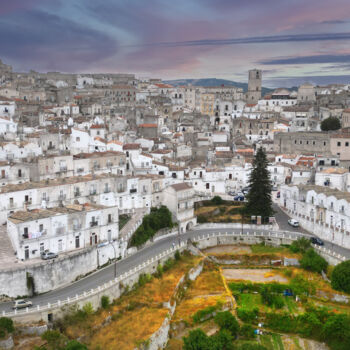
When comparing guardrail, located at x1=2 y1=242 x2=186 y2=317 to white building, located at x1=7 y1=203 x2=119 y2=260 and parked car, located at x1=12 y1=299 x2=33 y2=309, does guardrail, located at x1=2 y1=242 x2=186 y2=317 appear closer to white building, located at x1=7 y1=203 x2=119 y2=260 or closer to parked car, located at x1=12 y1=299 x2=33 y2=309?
parked car, located at x1=12 y1=299 x2=33 y2=309

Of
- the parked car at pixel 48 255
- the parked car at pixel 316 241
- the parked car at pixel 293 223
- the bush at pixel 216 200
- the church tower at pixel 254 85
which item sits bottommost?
the parked car at pixel 316 241

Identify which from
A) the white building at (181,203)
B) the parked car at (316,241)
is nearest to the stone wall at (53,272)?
the white building at (181,203)

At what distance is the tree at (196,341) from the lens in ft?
98.7

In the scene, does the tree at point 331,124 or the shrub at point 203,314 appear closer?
the shrub at point 203,314

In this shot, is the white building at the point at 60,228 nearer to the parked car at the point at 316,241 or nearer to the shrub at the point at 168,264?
the shrub at the point at 168,264

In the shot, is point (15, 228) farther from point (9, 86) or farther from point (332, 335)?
point (9, 86)

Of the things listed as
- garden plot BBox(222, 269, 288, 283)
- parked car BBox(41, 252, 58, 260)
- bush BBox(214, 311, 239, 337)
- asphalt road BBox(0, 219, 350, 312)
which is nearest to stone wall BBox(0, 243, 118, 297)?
asphalt road BBox(0, 219, 350, 312)

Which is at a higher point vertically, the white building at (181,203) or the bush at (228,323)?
the white building at (181,203)

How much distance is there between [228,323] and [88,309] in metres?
10.6

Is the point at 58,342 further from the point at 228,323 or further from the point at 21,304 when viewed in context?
the point at 228,323

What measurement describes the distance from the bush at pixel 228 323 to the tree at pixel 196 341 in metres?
4.05

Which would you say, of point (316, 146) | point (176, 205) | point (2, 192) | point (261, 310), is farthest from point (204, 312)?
point (316, 146)

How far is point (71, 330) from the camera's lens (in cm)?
3088

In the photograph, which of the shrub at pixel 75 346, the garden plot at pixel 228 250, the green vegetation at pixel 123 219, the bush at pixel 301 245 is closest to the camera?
the shrub at pixel 75 346
